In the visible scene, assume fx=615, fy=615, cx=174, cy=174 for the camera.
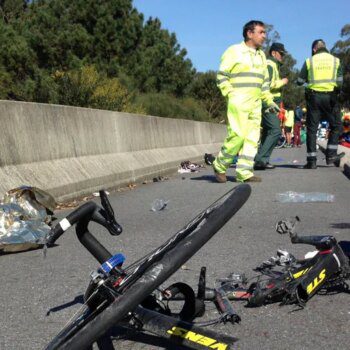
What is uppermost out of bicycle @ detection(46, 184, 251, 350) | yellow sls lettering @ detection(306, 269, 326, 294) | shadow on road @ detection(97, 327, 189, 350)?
bicycle @ detection(46, 184, 251, 350)

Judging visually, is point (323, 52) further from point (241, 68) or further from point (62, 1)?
point (62, 1)

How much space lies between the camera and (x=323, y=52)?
1181 centimetres

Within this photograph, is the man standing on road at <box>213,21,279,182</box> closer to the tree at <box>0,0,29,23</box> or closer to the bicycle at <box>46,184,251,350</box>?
the bicycle at <box>46,184,251,350</box>

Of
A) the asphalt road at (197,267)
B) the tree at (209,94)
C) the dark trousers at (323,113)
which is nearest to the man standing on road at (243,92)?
the asphalt road at (197,267)

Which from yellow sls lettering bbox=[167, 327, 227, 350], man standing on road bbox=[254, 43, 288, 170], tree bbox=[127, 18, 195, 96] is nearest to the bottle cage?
yellow sls lettering bbox=[167, 327, 227, 350]

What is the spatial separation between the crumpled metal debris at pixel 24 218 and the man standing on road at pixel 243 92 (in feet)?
12.2

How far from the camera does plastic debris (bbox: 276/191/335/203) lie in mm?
7070

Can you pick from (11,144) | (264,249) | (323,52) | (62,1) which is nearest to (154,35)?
(62,1)

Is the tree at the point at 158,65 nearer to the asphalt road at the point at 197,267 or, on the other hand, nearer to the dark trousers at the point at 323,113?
the dark trousers at the point at 323,113

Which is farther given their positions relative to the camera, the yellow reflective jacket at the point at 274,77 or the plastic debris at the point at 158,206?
the yellow reflective jacket at the point at 274,77

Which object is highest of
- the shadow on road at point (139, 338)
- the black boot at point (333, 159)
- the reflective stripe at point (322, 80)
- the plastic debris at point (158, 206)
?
the reflective stripe at point (322, 80)

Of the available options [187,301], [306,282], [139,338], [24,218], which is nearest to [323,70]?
[24,218]

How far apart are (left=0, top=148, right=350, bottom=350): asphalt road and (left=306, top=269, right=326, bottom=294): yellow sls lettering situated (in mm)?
127

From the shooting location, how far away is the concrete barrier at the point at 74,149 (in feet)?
22.5
